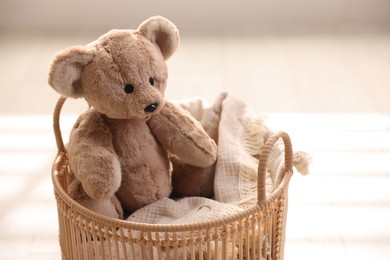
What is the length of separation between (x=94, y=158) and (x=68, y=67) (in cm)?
17

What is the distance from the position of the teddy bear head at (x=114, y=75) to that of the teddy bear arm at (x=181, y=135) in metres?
0.09

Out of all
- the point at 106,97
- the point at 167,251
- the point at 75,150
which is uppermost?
the point at 106,97

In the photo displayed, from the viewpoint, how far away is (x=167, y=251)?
1.13m

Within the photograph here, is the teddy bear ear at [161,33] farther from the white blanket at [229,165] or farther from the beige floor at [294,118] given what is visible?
the beige floor at [294,118]

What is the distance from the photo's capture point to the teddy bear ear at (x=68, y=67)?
3.89ft

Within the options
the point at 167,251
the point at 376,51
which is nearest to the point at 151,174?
the point at 167,251

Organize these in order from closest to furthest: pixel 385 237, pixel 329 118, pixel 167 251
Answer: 1. pixel 167 251
2. pixel 385 237
3. pixel 329 118

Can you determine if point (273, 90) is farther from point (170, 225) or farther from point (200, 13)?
point (170, 225)

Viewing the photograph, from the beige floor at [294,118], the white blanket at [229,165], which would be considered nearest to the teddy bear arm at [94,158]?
the white blanket at [229,165]

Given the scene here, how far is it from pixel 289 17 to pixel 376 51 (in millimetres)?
446

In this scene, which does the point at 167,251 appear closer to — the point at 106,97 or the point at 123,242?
the point at 123,242

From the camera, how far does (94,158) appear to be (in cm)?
121

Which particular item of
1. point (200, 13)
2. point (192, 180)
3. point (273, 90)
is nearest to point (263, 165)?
point (192, 180)

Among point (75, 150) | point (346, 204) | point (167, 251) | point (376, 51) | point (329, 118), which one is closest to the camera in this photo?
point (167, 251)
